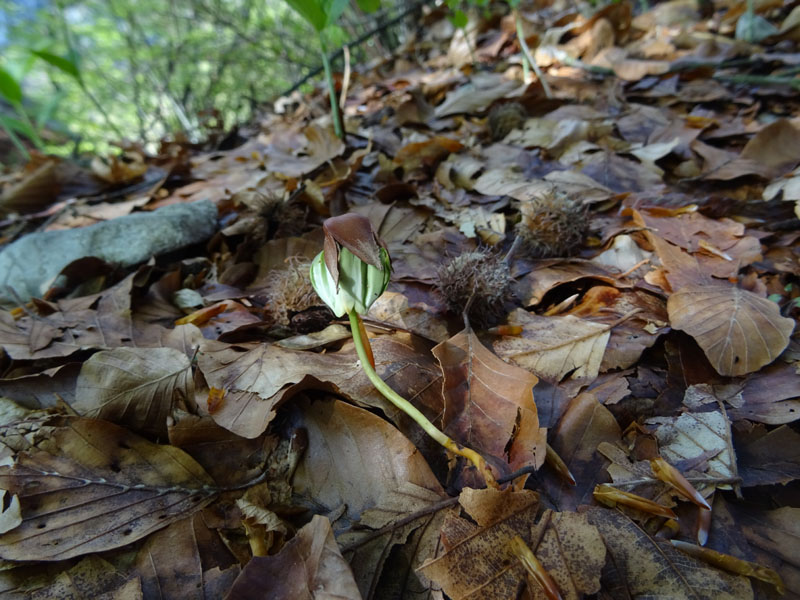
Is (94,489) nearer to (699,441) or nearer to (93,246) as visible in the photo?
(93,246)

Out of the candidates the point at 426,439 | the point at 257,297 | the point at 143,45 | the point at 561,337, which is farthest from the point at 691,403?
the point at 143,45

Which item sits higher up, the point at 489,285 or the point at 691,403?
the point at 489,285

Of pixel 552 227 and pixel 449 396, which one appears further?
pixel 552 227

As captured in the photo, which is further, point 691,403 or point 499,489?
point 691,403

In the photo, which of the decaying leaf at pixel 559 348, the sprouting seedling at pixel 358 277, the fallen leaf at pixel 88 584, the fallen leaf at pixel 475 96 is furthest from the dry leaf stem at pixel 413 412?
the fallen leaf at pixel 475 96

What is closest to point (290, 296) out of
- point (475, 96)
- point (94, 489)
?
point (94, 489)

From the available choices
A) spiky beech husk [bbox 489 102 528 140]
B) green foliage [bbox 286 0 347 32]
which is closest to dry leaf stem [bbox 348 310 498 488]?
green foliage [bbox 286 0 347 32]

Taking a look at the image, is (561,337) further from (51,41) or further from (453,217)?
(51,41)
